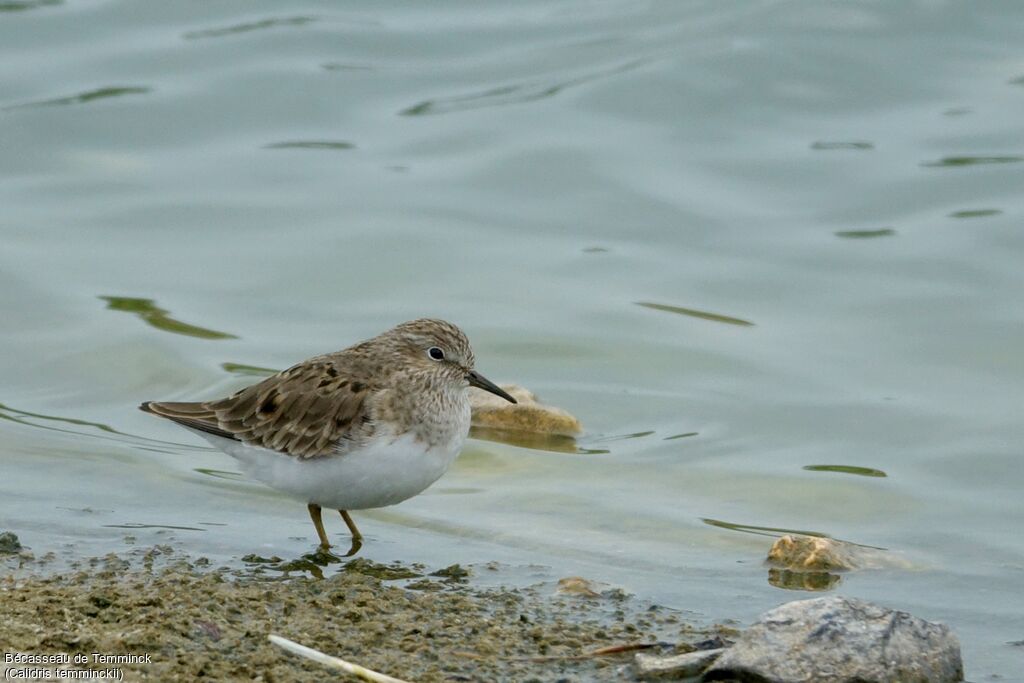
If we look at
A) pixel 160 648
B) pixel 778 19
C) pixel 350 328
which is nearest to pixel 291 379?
pixel 160 648

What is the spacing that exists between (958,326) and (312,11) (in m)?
9.38

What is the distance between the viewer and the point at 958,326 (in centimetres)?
1198

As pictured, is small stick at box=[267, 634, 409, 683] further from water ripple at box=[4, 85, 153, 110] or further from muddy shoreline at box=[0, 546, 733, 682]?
water ripple at box=[4, 85, 153, 110]

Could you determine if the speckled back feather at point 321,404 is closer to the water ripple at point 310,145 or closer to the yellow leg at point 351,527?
the yellow leg at point 351,527

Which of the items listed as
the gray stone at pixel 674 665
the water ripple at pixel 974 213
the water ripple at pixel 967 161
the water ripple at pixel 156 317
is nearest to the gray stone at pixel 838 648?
the gray stone at pixel 674 665

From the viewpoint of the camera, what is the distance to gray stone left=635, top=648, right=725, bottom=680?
602 cm

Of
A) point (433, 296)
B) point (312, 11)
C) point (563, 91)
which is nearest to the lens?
point (433, 296)

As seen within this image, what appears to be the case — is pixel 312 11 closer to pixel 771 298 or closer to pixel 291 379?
pixel 771 298

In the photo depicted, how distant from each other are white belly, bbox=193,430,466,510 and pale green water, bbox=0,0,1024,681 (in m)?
0.38

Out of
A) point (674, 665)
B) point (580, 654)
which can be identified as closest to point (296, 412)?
A: point (580, 654)

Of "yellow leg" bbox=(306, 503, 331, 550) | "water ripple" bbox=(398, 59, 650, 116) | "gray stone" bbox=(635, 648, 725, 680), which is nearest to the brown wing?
"yellow leg" bbox=(306, 503, 331, 550)

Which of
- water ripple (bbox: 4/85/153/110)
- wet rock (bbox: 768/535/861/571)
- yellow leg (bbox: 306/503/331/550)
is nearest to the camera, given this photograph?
wet rock (bbox: 768/535/861/571)

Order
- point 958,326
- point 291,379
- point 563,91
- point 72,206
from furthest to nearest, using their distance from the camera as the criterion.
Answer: point 563,91
point 72,206
point 958,326
point 291,379

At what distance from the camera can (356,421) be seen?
791 centimetres
